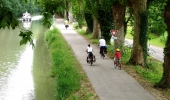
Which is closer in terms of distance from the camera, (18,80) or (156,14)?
(18,80)

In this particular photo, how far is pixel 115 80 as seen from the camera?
1353 cm

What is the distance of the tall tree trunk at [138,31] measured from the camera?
639 inches

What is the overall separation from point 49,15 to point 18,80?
44.4ft

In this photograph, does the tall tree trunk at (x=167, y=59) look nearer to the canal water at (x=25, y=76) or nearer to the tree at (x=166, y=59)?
the tree at (x=166, y=59)

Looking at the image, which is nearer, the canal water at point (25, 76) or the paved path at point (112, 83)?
the paved path at point (112, 83)

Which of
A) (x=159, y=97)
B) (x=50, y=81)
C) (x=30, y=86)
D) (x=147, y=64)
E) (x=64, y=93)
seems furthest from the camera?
(x=147, y=64)

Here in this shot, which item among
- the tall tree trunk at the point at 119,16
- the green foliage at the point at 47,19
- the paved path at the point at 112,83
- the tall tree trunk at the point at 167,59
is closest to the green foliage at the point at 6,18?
the green foliage at the point at 47,19

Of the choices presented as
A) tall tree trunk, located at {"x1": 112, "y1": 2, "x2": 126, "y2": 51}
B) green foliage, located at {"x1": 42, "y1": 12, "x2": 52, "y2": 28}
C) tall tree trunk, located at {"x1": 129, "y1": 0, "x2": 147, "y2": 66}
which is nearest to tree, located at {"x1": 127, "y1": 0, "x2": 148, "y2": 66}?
tall tree trunk, located at {"x1": 129, "y1": 0, "x2": 147, "y2": 66}

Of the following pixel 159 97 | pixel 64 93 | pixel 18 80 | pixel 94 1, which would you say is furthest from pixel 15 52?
pixel 159 97

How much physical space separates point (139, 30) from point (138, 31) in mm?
88

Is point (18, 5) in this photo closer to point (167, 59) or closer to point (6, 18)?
point (167, 59)

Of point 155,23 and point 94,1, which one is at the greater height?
point 94,1

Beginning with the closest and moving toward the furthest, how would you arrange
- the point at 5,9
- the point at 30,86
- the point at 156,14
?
the point at 5,9 → the point at 30,86 → the point at 156,14

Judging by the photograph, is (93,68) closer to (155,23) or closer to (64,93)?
(64,93)
